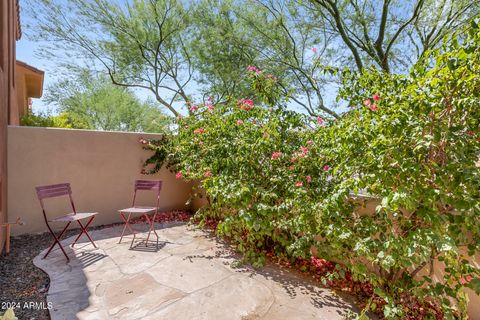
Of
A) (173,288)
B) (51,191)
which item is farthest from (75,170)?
(173,288)

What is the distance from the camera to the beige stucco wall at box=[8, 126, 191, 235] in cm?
465

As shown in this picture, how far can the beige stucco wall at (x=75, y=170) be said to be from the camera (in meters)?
4.65

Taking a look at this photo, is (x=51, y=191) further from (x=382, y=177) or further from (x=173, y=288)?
(x=382, y=177)

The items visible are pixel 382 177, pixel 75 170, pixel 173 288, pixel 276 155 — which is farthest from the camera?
pixel 75 170

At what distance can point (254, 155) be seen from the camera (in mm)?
3783

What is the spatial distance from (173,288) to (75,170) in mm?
3486

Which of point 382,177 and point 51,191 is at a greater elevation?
point 382,177

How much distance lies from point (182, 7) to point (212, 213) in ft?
29.1

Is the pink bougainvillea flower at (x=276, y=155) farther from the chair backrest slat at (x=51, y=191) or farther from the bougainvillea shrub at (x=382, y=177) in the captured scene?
the chair backrest slat at (x=51, y=191)

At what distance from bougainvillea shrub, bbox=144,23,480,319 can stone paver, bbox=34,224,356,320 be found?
Result: 0.37 metres

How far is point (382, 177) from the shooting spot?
228 centimetres

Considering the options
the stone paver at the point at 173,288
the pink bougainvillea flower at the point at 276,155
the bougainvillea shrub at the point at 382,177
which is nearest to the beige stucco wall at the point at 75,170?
the stone paver at the point at 173,288

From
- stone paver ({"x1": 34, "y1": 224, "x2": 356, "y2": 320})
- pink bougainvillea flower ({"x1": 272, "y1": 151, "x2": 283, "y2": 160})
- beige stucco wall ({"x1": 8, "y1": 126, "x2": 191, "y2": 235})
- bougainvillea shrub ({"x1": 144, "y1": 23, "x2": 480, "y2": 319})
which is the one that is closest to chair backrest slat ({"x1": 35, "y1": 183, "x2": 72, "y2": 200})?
stone paver ({"x1": 34, "y1": 224, "x2": 356, "y2": 320})

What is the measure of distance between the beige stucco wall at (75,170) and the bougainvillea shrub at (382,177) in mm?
2630
